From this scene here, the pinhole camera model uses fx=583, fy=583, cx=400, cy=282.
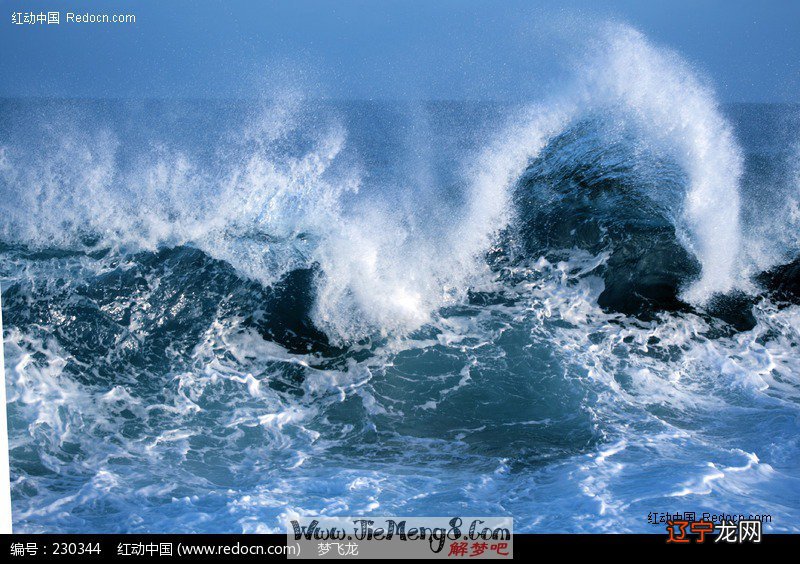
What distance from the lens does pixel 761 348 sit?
6211mm

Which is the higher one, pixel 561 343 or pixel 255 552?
pixel 561 343

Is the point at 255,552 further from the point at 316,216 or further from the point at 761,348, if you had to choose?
the point at 761,348

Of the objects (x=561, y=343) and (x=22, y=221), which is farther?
(x=22, y=221)

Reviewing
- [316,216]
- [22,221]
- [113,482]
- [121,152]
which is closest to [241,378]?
[113,482]

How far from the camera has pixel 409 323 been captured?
645 centimetres

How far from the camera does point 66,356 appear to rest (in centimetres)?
588

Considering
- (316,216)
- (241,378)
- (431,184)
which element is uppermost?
(431,184)

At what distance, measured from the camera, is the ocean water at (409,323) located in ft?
13.9

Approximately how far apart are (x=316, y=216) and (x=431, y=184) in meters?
1.88

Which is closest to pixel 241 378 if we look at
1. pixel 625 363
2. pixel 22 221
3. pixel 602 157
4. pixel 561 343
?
pixel 561 343

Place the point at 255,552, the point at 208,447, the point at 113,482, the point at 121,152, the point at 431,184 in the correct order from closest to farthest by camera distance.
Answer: the point at 255,552 → the point at 113,482 → the point at 208,447 → the point at 431,184 → the point at 121,152

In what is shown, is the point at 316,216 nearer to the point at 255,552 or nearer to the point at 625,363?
the point at 625,363

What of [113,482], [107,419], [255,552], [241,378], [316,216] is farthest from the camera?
[316,216]

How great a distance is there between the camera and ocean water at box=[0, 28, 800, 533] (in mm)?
4250
